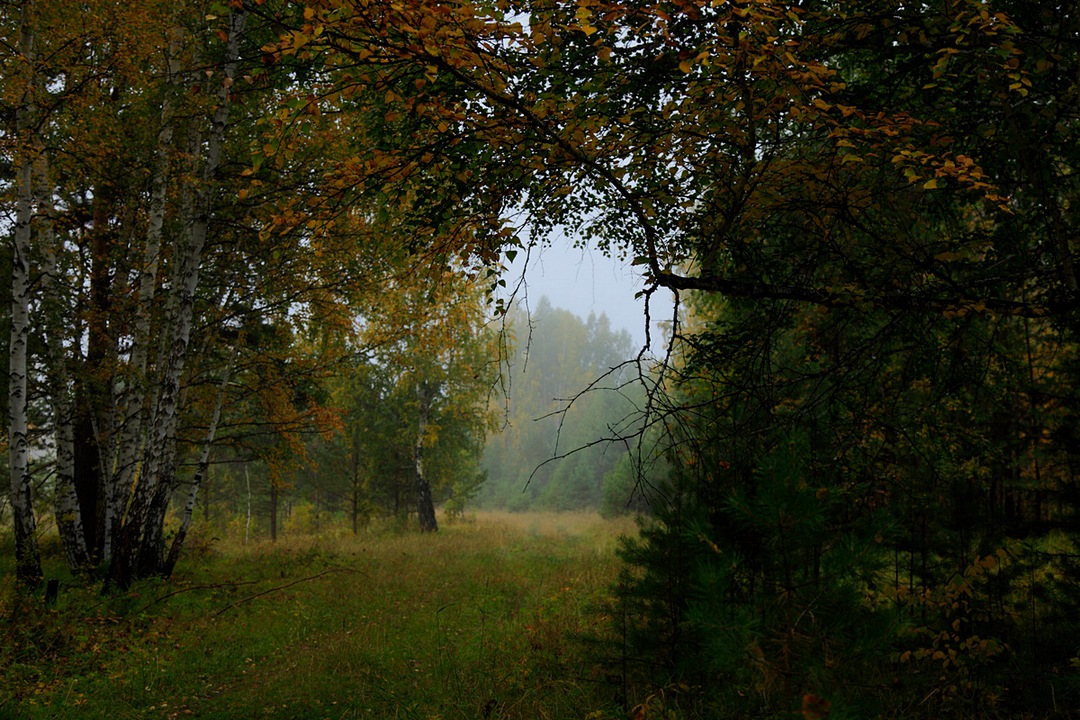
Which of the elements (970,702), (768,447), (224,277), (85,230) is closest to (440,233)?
(768,447)

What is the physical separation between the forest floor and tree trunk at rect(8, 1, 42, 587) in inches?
17.4

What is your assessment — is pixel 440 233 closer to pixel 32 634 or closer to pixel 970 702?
pixel 970 702

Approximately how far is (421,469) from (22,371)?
43.1 ft

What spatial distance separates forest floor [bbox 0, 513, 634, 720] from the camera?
504 cm

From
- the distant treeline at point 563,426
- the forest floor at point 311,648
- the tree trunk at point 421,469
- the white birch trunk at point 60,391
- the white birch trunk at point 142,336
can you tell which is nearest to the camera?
the forest floor at point 311,648

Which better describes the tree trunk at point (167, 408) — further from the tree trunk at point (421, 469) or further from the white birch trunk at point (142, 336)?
the tree trunk at point (421, 469)

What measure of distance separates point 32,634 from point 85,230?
7.64m

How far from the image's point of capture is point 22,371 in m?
7.22

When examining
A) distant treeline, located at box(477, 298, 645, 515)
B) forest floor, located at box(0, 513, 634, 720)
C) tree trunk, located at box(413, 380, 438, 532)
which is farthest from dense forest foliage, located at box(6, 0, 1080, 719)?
tree trunk, located at box(413, 380, 438, 532)

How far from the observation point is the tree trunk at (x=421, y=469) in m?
19.0

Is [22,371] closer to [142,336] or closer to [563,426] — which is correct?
[142,336]

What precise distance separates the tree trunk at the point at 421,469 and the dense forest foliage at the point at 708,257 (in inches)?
329

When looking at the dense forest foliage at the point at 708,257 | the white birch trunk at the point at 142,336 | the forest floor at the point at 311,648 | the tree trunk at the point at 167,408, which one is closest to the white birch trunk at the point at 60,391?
the dense forest foliage at the point at 708,257

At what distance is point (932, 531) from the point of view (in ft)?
18.0
